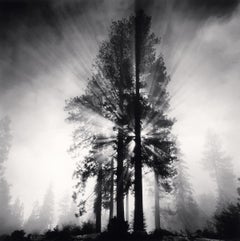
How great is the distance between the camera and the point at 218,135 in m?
42.9

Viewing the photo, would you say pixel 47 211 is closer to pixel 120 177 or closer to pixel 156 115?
pixel 120 177

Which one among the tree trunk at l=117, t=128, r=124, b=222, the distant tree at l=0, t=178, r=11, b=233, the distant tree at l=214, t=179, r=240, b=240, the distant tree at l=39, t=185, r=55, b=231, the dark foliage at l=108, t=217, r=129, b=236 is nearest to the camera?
the dark foliage at l=108, t=217, r=129, b=236

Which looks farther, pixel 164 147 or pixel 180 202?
pixel 180 202

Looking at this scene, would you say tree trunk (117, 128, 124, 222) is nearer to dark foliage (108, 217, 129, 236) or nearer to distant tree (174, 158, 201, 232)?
dark foliage (108, 217, 129, 236)

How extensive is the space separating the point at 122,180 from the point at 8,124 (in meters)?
35.0

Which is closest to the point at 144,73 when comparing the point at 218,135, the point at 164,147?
the point at 164,147

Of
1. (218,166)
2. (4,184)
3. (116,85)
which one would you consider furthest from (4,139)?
(218,166)

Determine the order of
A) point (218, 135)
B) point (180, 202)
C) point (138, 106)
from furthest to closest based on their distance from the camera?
point (218, 135) < point (180, 202) < point (138, 106)

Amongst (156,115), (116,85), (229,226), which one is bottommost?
(229,226)

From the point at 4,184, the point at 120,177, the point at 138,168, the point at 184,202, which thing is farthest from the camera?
the point at 4,184

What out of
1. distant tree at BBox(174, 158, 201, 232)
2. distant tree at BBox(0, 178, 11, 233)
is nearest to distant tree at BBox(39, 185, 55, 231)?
distant tree at BBox(0, 178, 11, 233)

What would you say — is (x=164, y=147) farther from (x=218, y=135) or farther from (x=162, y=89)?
(x=218, y=135)

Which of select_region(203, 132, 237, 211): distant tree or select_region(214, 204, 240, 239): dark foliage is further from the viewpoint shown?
select_region(203, 132, 237, 211): distant tree

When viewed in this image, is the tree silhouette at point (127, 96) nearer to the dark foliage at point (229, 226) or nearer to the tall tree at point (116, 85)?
the tall tree at point (116, 85)
